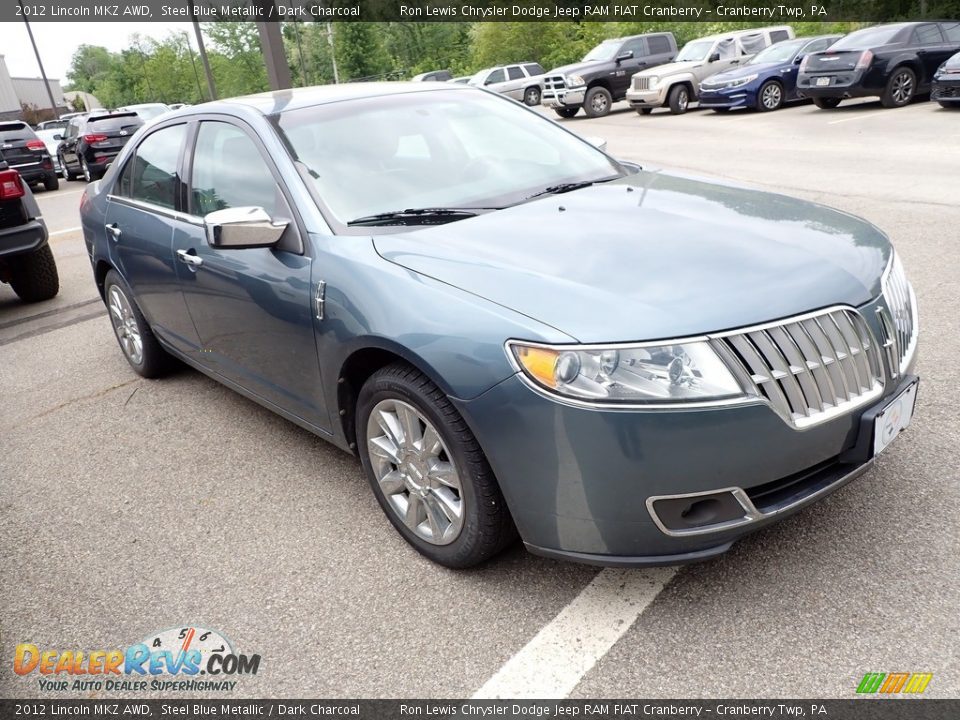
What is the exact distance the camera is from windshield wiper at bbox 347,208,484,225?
311cm

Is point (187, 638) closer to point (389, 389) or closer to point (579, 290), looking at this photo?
point (389, 389)

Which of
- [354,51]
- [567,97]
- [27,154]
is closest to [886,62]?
[567,97]

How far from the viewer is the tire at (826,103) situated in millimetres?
16737

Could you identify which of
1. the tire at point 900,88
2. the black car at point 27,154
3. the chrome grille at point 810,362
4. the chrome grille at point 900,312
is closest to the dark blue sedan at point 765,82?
the tire at point 900,88

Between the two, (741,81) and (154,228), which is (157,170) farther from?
(741,81)

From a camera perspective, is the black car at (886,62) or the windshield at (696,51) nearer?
the black car at (886,62)

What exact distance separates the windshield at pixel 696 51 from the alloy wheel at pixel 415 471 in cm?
2051

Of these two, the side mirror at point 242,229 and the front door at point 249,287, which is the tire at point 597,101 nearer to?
the front door at point 249,287

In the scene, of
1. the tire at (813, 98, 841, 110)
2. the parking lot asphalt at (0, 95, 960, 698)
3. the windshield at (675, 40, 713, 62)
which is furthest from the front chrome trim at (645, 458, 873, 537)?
the windshield at (675, 40, 713, 62)

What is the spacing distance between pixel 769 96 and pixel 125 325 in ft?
53.9

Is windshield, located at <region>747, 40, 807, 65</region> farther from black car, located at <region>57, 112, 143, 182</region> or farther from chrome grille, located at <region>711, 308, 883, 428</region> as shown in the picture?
chrome grille, located at <region>711, 308, 883, 428</region>

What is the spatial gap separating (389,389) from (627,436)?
0.91m

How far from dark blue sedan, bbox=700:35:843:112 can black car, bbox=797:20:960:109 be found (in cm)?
156

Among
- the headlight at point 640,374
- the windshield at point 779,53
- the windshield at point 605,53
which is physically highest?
the headlight at point 640,374
